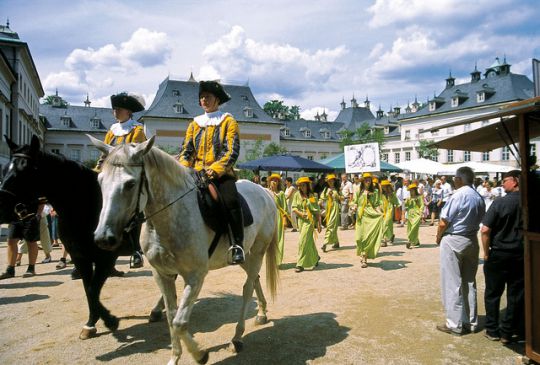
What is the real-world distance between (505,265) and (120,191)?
428cm

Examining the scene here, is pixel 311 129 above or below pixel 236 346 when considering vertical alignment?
above

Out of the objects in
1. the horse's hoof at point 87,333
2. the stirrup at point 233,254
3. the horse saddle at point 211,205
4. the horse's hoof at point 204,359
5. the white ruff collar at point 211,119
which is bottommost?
the horse's hoof at point 87,333

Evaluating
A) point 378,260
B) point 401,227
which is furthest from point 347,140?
point 378,260

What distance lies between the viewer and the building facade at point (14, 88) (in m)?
27.9

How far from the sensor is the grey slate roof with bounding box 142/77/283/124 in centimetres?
5538

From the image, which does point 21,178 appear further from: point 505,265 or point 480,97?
point 480,97

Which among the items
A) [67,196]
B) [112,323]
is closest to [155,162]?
[67,196]

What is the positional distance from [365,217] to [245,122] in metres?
51.2

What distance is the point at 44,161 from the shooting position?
4.52 meters

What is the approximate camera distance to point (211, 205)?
385cm

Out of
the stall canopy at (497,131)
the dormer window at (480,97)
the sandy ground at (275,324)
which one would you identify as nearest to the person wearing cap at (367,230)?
the sandy ground at (275,324)

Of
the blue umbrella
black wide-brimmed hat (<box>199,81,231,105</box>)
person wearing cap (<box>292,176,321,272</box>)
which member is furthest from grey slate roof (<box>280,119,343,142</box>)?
black wide-brimmed hat (<box>199,81,231,105</box>)

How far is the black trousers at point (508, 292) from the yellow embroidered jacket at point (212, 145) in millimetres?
3317

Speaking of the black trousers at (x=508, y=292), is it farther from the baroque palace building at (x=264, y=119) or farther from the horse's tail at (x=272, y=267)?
the baroque palace building at (x=264, y=119)
